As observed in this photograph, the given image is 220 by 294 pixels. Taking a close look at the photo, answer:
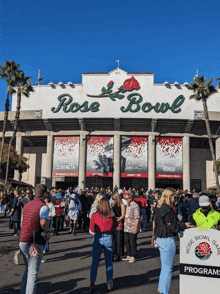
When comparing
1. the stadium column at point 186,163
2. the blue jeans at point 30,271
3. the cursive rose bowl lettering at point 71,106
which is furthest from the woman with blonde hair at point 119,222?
the cursive rose bowl lettering at point 71,106

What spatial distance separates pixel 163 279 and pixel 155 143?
36.2 m

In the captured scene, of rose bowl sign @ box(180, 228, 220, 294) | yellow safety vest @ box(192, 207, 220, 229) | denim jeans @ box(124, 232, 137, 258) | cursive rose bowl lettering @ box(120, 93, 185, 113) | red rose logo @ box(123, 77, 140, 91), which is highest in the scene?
red rose logo @ box(123, 77, 140, 91)

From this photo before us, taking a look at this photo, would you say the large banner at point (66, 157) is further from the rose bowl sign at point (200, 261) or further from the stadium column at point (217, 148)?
the rose bowl sign at point (200, 261)

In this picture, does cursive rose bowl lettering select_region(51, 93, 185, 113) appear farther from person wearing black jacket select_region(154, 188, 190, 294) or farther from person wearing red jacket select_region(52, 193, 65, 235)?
person wearing black jacket select_region(154, 188, 190, 294)

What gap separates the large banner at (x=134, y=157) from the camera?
3972 cm

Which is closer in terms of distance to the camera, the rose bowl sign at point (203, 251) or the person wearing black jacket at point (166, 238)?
the rose bowl sign at point (203, 251)

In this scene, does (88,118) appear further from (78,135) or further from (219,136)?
(219,136)

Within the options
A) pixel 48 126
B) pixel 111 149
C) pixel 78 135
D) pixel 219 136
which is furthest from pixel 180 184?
pixel 48 126

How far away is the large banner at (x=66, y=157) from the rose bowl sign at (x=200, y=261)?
120ft

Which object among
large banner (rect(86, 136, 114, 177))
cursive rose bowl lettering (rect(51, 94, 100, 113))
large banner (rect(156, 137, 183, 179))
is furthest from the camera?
cursive rose bowl lettering (rect(51, 94, 100, 113))

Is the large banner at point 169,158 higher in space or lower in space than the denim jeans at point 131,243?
higher

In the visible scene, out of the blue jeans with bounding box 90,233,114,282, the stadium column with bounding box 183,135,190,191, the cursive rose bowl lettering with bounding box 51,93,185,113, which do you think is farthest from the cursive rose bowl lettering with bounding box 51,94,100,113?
the blue jeans with bounding box 90,233,114,282

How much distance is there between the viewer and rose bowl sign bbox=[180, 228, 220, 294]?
12.9 feet

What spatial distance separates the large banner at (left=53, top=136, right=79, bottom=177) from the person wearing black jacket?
3575 cm
